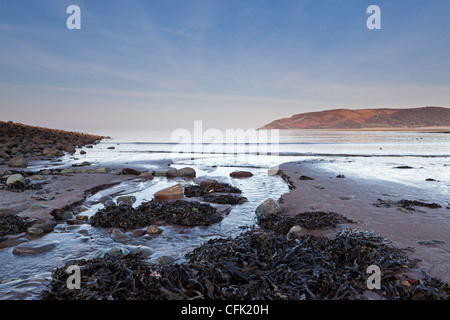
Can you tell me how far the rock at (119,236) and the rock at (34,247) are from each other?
881 mm

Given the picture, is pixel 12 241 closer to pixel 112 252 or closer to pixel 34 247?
pixel 34 247

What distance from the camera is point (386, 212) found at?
18.4ft

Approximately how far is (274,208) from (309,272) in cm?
266

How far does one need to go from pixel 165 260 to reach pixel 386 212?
16.1 feet

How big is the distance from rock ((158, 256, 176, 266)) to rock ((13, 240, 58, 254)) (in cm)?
186

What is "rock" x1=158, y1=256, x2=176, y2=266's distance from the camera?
348 cm

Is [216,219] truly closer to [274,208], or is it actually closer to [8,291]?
[274,208]

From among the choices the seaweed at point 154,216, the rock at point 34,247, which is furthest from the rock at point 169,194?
the rock at point 34,247

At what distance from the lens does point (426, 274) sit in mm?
2963

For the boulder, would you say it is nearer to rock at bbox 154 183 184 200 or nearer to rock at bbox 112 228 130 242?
rock at bbox 154 183 184 200

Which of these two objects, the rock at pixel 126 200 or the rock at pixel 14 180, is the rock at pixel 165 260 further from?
the rock at pixel 14 180

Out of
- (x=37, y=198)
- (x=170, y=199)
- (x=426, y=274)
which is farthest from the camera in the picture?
(x=170, y=199)

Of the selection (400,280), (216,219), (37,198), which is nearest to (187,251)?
(216,219)

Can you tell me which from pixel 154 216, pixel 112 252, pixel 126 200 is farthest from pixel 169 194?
pixel 112 252
